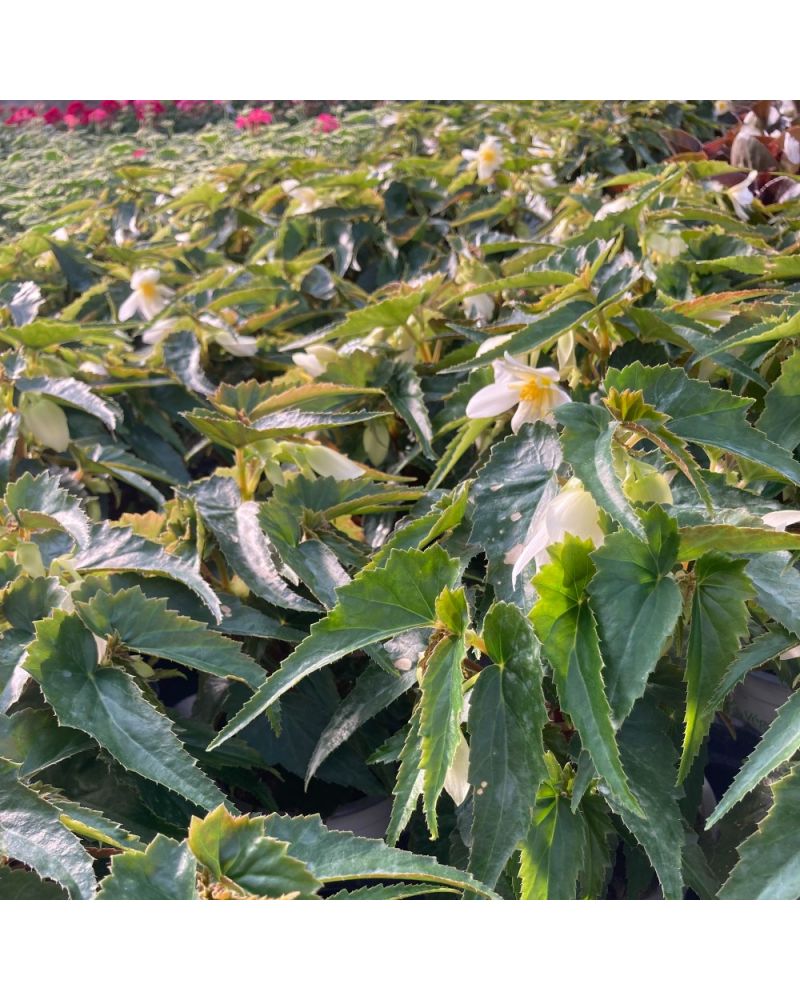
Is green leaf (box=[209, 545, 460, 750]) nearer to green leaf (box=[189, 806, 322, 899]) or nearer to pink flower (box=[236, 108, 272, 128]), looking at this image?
green leaf (box=[189, 806, 322, 899])

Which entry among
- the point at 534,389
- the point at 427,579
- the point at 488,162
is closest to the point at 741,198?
the point at 488,162

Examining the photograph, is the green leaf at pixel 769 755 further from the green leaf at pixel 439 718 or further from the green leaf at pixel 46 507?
the green leaf at pixel 46 507

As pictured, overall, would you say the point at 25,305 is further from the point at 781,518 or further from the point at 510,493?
the point at 781,518

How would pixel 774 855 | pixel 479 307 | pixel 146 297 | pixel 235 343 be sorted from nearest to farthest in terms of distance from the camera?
pixel 774 855
pixel 479 307
pixel 235 343
pixel 146 297

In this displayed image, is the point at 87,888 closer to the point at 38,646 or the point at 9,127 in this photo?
the point at 38,646

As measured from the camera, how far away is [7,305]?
112 centimetres

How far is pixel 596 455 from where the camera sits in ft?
1.71

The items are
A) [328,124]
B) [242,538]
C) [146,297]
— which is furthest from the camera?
[328,124]

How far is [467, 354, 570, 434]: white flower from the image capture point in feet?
2.31

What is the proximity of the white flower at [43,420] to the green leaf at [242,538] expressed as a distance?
0.29 m

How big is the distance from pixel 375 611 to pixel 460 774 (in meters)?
0.11

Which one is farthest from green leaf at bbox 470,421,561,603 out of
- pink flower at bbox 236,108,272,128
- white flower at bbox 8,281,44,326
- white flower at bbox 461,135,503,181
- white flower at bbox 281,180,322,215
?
pink flower at bbox 236,108,272,128

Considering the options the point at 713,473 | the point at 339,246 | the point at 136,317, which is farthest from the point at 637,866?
the point at 339,246

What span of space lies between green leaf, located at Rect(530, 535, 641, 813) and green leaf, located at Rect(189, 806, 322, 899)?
0.15 meters
